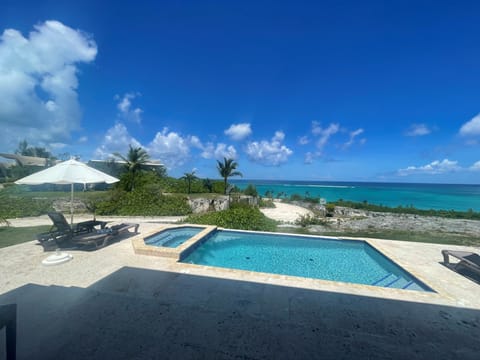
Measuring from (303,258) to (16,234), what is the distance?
10597 millimetres

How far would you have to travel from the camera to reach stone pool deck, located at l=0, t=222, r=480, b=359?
243cm

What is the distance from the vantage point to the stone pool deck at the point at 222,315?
2.43 meters

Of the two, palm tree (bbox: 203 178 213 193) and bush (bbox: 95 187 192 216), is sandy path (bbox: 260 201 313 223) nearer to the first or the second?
bush (bbox: 95 187 192 216)

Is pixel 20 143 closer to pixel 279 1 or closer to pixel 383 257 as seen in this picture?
pixel 279 1

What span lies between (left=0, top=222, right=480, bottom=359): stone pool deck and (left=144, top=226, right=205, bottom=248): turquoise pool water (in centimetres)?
239

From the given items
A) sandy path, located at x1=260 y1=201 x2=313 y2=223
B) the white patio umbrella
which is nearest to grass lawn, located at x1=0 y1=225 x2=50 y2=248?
the white patio umbrella

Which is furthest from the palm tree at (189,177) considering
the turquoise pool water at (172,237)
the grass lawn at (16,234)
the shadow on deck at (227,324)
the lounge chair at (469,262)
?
the lounge chair at (469,262)

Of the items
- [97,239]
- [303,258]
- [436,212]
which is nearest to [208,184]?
[97,239]

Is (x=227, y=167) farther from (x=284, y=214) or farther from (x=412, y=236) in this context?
(x=412, y=236)

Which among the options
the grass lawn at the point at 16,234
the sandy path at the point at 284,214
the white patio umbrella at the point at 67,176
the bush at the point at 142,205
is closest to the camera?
the white patio umbrella at the point at 67,176

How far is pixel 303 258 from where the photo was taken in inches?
257

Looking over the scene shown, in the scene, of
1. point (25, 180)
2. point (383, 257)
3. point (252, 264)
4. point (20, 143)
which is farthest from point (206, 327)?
point (20, 143)

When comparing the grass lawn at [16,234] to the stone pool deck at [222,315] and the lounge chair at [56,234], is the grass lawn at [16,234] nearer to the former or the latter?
the lounge chair at [56,234]

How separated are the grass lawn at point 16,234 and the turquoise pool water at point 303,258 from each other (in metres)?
5.81
